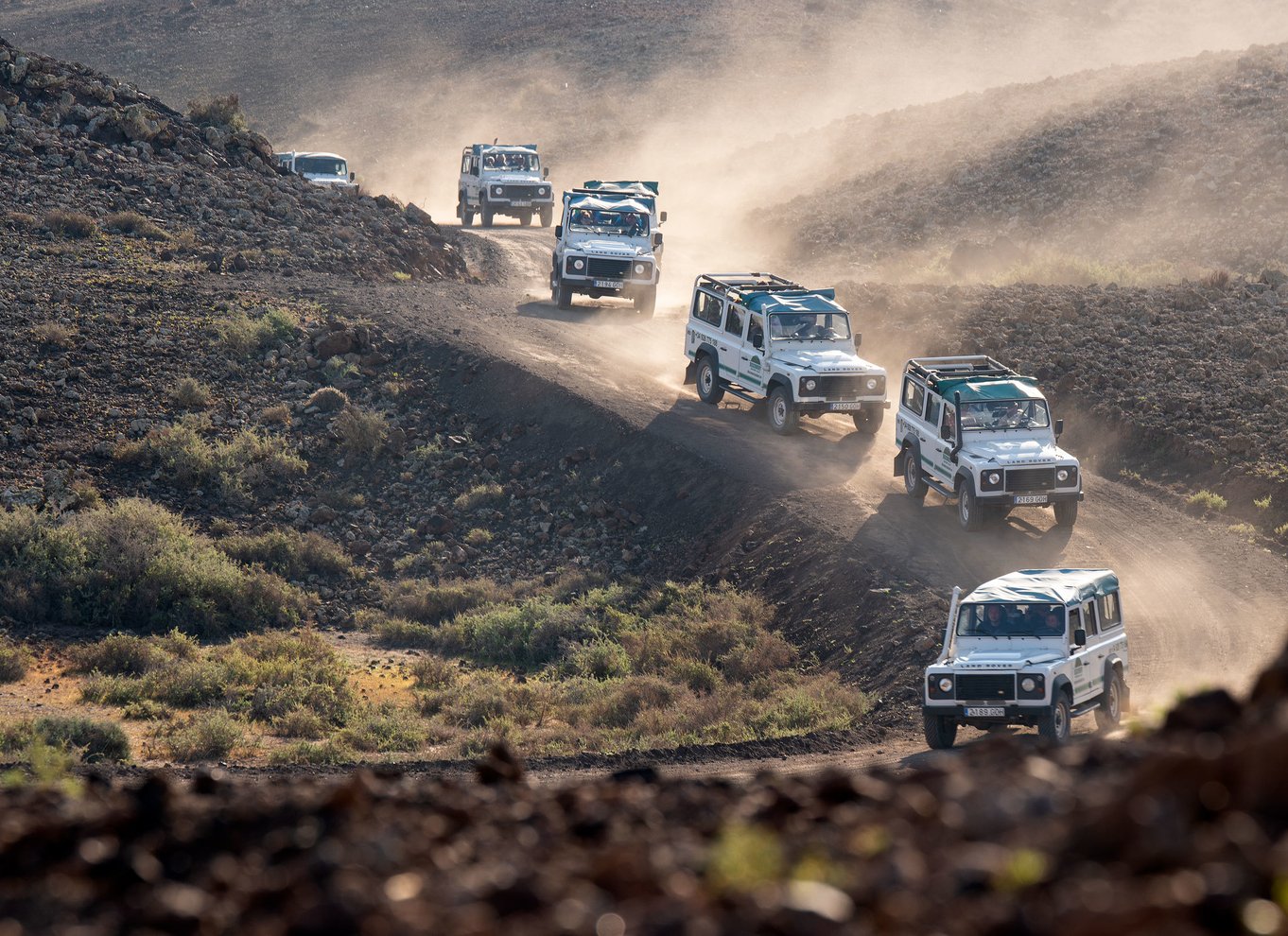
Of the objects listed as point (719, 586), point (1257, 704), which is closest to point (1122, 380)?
point (719, 586)

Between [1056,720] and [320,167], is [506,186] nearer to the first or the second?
[320,167]

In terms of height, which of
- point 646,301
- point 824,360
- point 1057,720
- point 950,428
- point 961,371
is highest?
point 961,371

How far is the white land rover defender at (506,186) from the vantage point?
47.6 meters

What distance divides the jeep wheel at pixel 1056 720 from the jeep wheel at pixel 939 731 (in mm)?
928

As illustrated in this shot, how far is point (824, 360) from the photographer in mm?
24688

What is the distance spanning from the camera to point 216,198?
37.1m

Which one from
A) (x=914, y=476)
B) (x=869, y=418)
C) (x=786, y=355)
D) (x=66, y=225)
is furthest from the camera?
(x=66, y=225)

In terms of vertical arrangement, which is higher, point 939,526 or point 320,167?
point 320,167

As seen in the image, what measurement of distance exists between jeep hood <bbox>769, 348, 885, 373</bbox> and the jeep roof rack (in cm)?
167

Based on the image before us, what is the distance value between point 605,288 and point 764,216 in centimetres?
1933

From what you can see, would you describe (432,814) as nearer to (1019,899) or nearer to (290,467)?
(1019,899)

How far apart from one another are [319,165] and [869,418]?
2681cm

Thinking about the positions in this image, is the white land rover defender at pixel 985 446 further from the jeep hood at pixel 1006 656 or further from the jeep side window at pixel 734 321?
the jeep hood at pixel 1006 656

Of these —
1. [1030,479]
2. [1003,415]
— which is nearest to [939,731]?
[1030,479]
